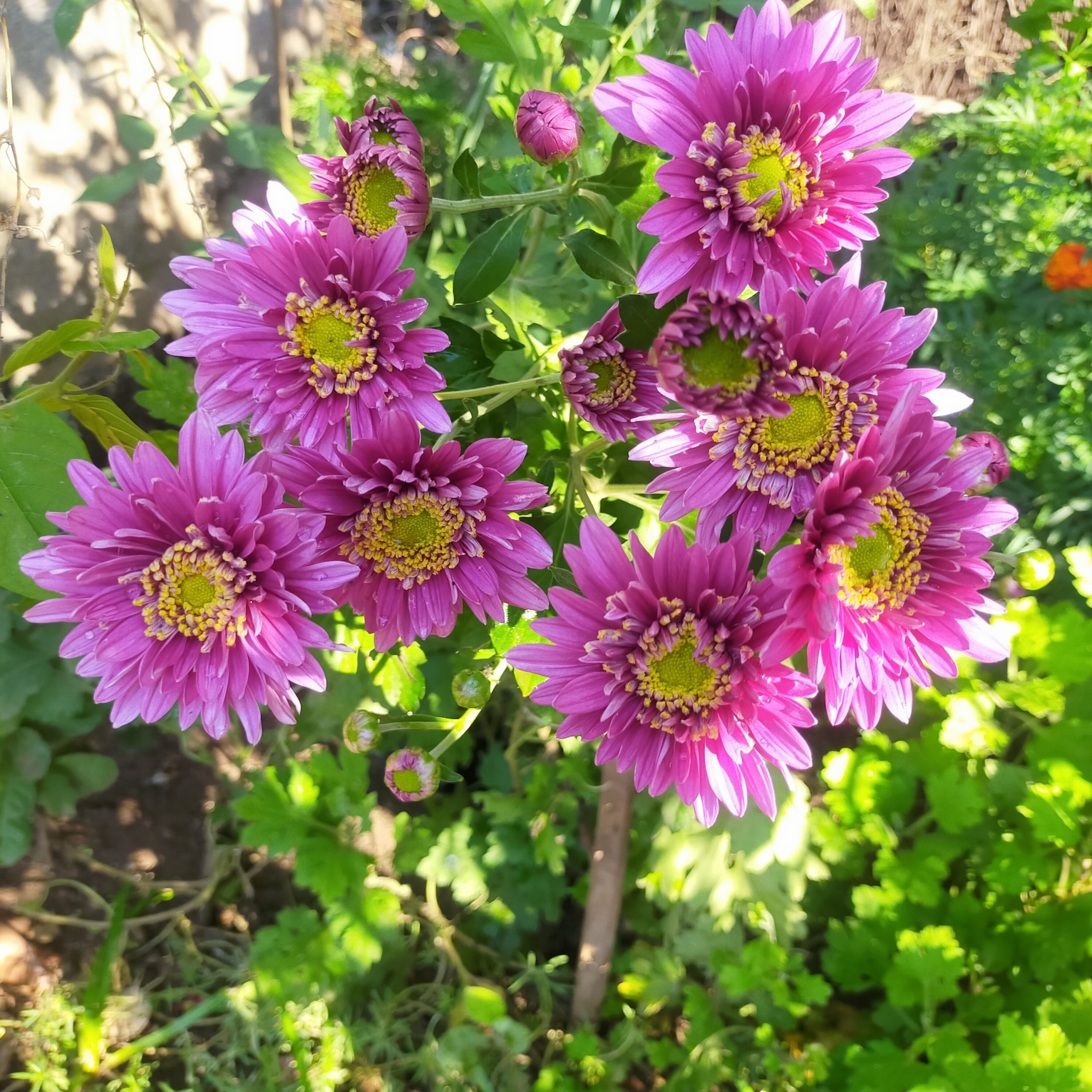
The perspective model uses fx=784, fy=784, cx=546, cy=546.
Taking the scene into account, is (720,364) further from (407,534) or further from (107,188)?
(107,188)

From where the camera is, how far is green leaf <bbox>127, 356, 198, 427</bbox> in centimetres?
161

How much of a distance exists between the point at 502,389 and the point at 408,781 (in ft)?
1.89

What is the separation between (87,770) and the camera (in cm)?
214

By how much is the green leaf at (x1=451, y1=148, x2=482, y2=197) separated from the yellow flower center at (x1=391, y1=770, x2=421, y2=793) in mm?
798

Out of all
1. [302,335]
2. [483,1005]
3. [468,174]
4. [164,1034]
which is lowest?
[164,1034]

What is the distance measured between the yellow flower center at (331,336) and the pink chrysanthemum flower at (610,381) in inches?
9.8

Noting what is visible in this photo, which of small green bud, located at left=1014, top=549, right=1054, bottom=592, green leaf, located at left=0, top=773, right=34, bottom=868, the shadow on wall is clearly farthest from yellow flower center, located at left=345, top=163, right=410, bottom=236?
green leaf, located at left=0, top=773, right=34, bottom=868

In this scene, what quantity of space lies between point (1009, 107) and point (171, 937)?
3.54 meters

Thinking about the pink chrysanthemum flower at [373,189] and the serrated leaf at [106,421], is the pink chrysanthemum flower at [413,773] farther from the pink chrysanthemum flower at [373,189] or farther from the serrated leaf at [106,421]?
the pink chrysanthemum flower at [373,189]

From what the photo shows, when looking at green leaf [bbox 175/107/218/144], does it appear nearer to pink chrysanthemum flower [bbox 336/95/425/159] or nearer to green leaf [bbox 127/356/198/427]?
green leaf [bbox 127/356/198/427]

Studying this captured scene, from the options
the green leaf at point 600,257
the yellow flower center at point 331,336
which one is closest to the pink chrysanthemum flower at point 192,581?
the yellow flower center at point 331,336

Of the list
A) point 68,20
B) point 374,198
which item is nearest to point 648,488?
point 374,198

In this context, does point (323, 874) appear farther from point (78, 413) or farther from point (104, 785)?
point (78, 413)

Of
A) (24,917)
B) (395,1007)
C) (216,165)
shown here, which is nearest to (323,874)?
(395,1007)
